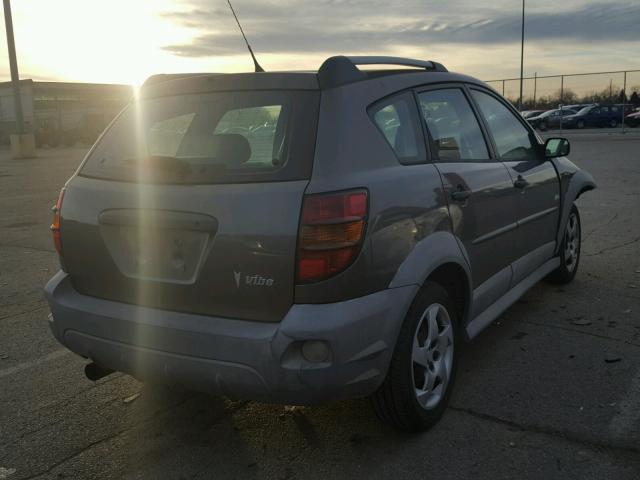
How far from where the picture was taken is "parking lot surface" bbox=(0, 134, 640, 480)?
2715 mm

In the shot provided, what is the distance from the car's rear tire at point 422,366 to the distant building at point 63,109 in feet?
129

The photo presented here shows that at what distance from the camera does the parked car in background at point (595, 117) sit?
1422 inches

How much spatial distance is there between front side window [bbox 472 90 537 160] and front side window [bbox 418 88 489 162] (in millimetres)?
210

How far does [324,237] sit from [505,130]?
2.26m

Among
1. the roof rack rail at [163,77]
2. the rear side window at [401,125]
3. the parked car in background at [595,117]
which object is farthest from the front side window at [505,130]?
the parked car in background at [595,117]

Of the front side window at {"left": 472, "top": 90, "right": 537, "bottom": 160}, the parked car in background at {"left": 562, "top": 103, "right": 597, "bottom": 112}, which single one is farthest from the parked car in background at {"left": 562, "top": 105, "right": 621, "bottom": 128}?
the front side window at {"left": 472, "top": 90, "right": 537, "bottom": 160}

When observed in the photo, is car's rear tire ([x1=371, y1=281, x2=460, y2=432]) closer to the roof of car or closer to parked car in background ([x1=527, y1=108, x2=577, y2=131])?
the roof of car

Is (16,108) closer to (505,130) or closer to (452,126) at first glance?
(505,130)

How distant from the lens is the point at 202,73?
3.14 m

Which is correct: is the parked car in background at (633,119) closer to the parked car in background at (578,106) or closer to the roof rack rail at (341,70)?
the parked car in background at (578,106)

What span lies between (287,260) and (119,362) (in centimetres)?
95

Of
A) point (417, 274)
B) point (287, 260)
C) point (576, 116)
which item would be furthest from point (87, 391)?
point (576, 116)

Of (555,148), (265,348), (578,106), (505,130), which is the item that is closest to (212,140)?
(265,348)

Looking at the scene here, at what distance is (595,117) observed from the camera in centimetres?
3684
